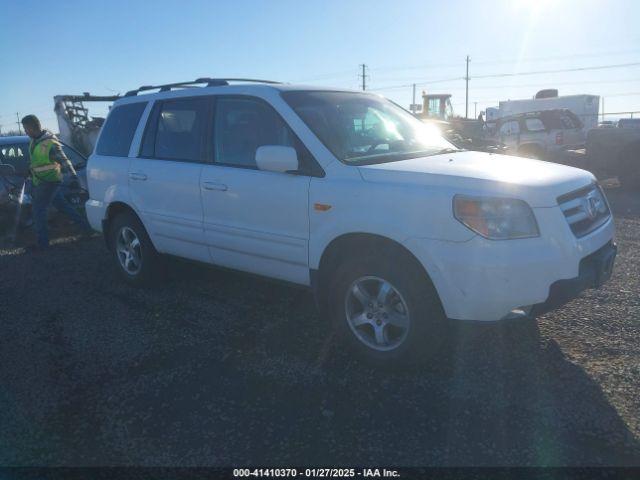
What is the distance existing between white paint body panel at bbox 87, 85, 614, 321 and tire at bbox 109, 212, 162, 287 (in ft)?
1.38

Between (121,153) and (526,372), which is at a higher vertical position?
(121,153)

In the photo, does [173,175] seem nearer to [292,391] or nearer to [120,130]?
[120,130]

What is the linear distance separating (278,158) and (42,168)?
526 centimetres

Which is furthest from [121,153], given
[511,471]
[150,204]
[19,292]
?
[511,471]

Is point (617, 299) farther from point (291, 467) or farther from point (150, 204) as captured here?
point (150, 204)

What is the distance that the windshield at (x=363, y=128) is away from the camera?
4016 mm

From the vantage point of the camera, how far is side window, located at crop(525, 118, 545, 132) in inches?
585

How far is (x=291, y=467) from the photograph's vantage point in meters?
2.76

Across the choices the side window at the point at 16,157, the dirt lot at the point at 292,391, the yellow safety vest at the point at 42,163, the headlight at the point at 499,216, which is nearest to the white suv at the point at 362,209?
the headlight at the point at 499,216

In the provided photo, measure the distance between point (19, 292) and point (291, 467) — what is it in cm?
451

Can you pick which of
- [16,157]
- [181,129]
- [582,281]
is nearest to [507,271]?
[582,281]

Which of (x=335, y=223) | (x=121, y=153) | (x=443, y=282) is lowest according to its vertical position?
(x=443, y=282)

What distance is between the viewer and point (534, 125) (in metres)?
15.0

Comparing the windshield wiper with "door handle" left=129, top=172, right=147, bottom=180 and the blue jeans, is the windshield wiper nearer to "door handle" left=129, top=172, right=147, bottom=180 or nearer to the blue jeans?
"door handle" left=129, top=172, right=147, bottom=180
